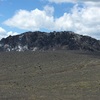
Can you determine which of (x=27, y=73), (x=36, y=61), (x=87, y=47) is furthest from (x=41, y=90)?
(x=87, y=47)

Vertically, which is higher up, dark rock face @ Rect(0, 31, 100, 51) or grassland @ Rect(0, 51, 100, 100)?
dark rock face @ Rect(0, 31, 100, 51)

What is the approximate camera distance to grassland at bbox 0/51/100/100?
24281 mm

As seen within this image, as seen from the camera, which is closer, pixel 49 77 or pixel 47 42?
pixel 49 77

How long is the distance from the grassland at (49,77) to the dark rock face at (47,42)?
2364 centimetres

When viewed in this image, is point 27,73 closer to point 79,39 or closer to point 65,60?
point 65,60

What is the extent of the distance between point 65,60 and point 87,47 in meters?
27.1

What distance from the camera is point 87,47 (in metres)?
65.6

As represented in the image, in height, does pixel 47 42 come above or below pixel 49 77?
above

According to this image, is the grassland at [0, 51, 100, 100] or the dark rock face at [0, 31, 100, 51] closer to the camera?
the grassland at [0, 51, 100, 100]

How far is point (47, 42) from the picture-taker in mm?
68375

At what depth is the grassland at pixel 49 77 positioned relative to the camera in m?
24.3

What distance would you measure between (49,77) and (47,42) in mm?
37810

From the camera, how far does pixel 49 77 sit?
30.7 metres

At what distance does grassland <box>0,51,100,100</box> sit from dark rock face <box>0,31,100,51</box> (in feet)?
77.6
